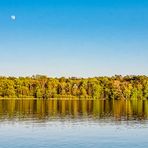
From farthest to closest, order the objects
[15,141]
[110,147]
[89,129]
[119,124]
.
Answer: [119,124], [89,129], [15,141], [110,147]

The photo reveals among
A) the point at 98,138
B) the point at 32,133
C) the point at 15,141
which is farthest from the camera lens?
the point at 32,133

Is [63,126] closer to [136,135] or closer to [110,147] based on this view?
[136,135]

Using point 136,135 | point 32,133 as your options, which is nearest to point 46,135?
point 32,133

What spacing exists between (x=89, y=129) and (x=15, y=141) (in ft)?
62.1

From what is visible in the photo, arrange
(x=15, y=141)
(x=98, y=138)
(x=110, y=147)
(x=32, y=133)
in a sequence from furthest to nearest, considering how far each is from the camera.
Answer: (x=32, y=133) < (x=98, y=138) < (x=15, y=141) < (x=110, y=147)

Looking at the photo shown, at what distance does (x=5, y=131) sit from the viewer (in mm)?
68625

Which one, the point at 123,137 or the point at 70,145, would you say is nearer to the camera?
the point at 70,145

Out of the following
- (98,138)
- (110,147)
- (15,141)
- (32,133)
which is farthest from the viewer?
(32,133)

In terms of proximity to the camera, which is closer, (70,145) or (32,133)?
(70,145)

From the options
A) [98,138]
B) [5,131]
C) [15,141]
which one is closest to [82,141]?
[98,138]

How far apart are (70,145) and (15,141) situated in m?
7.38

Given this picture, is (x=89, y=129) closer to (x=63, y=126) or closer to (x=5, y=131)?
(x=63, y=126)

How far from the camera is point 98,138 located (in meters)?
62.0

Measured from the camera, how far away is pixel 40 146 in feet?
176
